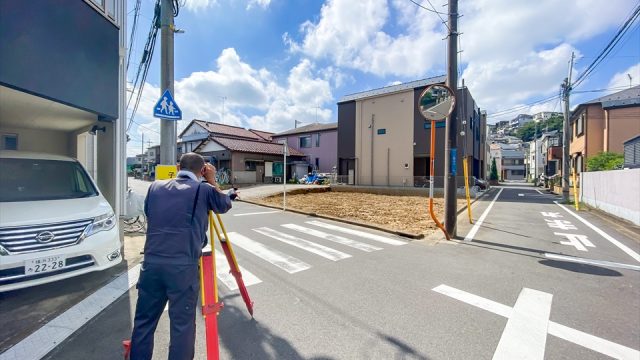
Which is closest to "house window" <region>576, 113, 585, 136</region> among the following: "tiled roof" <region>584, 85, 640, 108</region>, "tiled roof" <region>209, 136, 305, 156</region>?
"tiled roof" <region>584, 85, 640, 108</region>

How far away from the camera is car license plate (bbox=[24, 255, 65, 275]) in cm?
311

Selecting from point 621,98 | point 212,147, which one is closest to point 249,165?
point 212,147

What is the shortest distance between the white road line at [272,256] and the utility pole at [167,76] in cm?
222

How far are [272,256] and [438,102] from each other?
15.6ft

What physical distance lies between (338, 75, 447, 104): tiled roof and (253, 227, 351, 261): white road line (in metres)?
19.6

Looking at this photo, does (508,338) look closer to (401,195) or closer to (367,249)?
(367,249)

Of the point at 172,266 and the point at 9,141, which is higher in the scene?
the point at 9,141

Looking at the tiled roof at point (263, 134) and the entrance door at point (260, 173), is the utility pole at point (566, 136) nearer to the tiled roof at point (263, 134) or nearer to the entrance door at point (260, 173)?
the entrance door at point (260, 173)

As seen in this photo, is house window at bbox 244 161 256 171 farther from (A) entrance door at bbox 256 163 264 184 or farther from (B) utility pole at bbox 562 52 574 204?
(B) utility pole at bbox 562 52 574 204

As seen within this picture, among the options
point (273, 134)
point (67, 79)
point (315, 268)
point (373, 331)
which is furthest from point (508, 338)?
point (273, 134)

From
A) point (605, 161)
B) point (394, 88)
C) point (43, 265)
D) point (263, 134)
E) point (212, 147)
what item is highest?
point (394, 88)

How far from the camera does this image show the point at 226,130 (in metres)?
33.8

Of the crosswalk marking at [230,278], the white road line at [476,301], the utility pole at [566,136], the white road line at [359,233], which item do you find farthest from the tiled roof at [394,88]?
the crosswalk marking at [230,278]

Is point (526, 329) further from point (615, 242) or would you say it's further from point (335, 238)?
point (615, 242)
